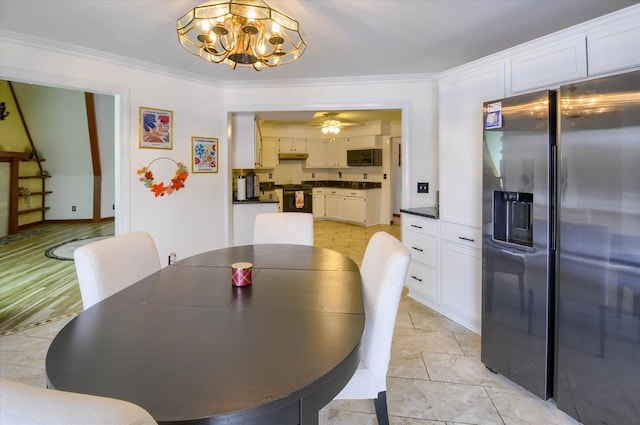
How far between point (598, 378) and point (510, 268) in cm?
62

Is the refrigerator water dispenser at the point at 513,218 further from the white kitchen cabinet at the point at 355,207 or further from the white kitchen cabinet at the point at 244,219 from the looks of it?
the white kitchen cabinet at the point at 355,207

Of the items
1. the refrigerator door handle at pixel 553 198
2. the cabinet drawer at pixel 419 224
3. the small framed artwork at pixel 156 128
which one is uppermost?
the small framed artwork at pixel 156 128

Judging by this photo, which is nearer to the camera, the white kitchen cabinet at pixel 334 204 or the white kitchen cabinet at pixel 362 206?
the white kitchen cabinet at pixel 362 206

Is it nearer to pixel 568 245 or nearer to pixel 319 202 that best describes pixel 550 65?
pixel 568 245

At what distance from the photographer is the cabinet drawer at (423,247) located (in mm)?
3066

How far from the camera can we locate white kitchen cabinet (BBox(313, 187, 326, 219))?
337 inches

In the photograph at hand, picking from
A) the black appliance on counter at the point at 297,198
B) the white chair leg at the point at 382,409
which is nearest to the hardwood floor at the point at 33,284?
the white chair leg at the point at 382,409

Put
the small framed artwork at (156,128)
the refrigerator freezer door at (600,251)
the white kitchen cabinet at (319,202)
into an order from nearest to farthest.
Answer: the refrigerator freezer door at (600,251)
the small framed artwork at (156,128)
the white kitchen cabinet at (319,202)

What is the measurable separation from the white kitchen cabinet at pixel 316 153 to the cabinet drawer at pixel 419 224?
546 centimetres

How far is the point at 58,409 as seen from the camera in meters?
0.43

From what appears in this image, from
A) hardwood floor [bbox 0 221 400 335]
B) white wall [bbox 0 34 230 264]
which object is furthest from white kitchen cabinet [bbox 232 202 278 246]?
hardwood floor [bbox 0 221 400 335]

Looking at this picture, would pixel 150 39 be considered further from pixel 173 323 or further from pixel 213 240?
pixel 173 323

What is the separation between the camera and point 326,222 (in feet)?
27.3

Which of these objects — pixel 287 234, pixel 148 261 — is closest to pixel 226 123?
pixel 287 234
